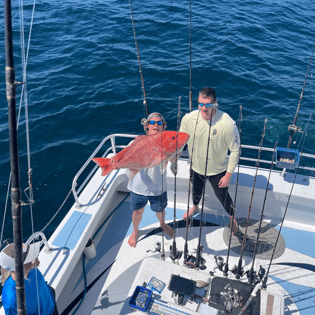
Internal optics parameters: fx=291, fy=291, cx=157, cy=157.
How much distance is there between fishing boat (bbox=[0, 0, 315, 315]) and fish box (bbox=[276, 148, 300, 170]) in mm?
15

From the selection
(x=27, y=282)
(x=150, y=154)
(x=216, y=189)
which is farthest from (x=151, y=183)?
(x=27, y=282)

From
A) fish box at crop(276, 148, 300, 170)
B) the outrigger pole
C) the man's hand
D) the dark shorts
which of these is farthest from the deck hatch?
fish box at crop(276, 148, 300, 170)

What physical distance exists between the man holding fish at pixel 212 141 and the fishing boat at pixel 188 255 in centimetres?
29

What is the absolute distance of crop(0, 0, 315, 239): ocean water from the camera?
7438 mm

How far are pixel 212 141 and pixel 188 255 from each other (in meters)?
1.42

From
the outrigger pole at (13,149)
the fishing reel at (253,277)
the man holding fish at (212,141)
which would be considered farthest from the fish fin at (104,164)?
the fishing reel at (253,277)

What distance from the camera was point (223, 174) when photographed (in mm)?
3867

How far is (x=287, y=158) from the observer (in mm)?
→ 4426

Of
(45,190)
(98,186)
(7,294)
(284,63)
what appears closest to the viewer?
(7,294)

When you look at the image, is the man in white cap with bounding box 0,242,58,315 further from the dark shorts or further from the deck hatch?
the dark shorts

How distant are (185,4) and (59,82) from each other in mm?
8856

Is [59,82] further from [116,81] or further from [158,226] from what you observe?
[158,226]

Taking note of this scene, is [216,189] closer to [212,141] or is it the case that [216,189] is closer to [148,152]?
[212,141]

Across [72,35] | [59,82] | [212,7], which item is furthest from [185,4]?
[59,82]
